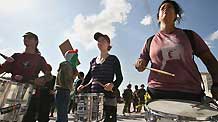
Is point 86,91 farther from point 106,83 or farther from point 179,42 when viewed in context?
point 179,42

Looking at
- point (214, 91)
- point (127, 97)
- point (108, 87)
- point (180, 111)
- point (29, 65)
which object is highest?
point (127, 97)

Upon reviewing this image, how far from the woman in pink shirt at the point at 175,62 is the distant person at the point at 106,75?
1.22 m

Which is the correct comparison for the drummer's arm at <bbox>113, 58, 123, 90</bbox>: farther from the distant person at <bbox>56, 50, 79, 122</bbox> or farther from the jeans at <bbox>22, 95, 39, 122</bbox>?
the jeans at <bbox>22, 95, 39, 122</bbox>

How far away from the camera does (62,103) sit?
470cm

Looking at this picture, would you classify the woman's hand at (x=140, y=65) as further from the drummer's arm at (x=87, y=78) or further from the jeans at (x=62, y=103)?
the jeans at (x=62, y=103)

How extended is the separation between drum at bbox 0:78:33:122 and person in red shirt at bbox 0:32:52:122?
23.3 inches

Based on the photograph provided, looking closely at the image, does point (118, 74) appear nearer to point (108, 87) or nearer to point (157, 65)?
point (108, 87)

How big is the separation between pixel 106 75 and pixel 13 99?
4.19ft

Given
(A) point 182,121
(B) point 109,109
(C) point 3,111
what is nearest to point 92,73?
(B) point 109,109

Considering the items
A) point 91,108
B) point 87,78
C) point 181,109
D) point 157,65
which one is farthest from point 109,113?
point 181,109

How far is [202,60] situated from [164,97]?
18.9 inches

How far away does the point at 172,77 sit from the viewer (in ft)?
8.49

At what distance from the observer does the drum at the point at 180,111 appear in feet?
6.48

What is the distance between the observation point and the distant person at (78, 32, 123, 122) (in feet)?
13.0
